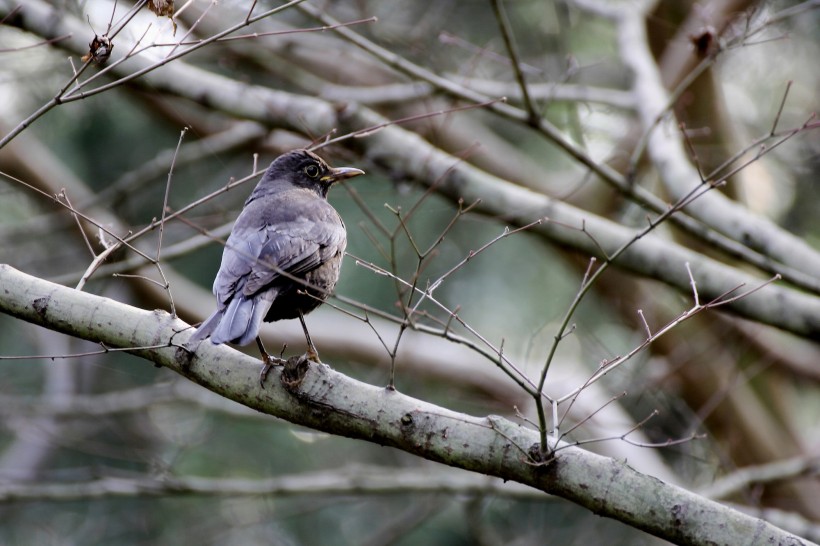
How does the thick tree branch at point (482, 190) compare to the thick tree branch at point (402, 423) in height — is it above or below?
above

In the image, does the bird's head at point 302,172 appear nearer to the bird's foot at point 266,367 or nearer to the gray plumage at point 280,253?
the gray plumage at point 280,253

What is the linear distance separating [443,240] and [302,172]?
3.75 metres

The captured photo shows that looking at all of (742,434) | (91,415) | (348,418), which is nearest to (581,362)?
(742,434)

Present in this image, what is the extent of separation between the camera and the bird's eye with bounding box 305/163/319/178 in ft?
17.3

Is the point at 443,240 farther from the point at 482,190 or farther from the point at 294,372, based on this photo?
the point at 294,372

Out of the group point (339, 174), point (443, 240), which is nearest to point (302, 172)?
point (339, 174)

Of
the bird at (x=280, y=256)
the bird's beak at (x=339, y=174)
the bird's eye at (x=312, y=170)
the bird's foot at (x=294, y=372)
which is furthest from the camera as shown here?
the bird's eye at (x=312, y=170)

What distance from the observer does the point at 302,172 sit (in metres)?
5.27

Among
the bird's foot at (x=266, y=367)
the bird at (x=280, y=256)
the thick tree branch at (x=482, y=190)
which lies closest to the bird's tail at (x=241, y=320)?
the bird at (x=280, y=256)

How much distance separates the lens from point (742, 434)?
8.41m

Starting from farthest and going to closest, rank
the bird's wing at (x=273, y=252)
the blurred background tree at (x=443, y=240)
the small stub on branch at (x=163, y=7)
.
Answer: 1. the blurred background tree at (x=443, y=240)
2. the bird's wing at (x=273, y=252)
3. the small stub on branch at (x=163, y=7)

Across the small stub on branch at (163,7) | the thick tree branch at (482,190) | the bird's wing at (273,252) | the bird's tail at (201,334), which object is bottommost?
the bird's tail at (201,334)

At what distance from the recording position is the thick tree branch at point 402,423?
9.78ft

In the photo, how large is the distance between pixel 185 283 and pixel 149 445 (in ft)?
5.17
